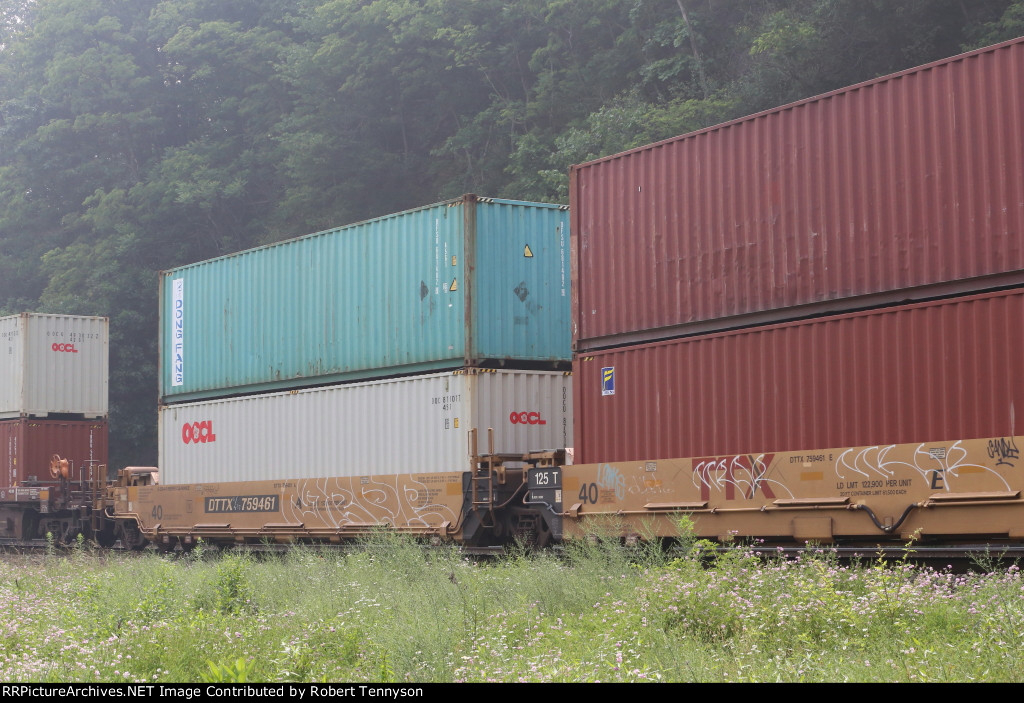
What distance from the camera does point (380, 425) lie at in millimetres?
17219

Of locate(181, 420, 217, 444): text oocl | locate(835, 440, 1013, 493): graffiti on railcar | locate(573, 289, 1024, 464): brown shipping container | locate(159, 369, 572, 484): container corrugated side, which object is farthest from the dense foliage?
locate(835, 440, 1013, 493): graffiti on railcar

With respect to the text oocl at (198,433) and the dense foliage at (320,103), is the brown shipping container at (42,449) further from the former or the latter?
the dense foliage at (320,103)

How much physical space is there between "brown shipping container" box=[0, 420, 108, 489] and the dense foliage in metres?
16.2

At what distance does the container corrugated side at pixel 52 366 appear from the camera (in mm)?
26266

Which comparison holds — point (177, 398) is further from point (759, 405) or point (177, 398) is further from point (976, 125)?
point (976, 125)

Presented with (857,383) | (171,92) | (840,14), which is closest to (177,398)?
(857,383)

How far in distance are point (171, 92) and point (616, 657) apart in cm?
5348

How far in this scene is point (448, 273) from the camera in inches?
649

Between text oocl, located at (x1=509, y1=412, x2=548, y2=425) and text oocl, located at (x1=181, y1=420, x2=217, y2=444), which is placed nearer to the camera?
text oocl, located at (x1=509, y1=412, x2=548, y2=425)

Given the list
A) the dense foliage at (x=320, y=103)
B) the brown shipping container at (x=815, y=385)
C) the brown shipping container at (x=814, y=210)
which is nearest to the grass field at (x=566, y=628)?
Answer: the brown shipping container at (x=815, y=385)

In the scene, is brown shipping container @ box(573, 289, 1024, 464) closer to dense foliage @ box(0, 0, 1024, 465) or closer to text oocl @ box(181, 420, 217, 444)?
text oocl @ box(181, 420, 217, 444)

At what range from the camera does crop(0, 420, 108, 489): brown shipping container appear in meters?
25.9

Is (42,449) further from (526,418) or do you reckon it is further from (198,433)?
(526,418)

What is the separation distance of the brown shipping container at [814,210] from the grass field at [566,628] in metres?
2.77
